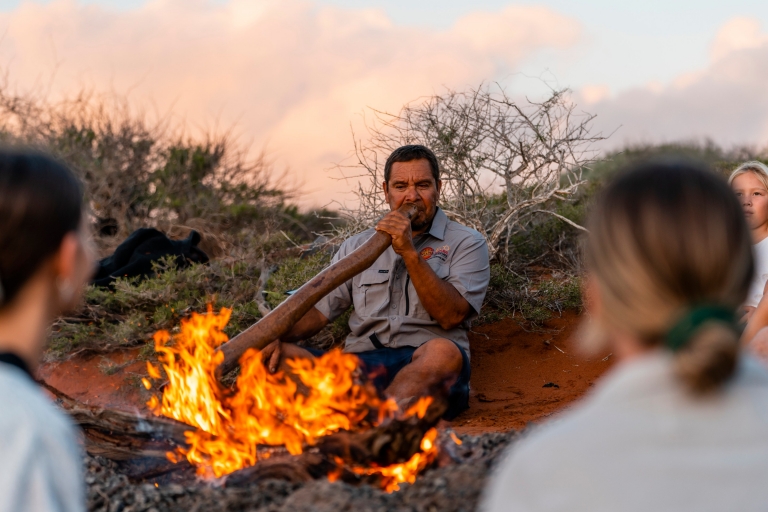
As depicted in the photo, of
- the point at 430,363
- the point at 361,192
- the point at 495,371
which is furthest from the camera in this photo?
the point at 361,192

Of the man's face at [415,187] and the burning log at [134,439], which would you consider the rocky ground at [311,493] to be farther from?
the man's face at [415,187]

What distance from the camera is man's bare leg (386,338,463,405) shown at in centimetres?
432

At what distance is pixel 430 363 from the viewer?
4.44 meters

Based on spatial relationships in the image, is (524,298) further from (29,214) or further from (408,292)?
(29,214)

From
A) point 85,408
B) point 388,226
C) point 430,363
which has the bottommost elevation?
point 430,363

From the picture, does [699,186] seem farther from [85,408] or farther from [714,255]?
[85,408]

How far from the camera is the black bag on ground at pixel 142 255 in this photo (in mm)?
7809

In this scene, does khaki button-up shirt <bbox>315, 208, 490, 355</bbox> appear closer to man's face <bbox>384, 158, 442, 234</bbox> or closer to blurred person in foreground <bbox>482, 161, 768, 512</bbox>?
man's face <bbox>384, 158, 442, 234</bbox>

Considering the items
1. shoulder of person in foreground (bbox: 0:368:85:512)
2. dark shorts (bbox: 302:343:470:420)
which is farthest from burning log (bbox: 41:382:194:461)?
shoulder of person in foreground (bbox: 0:368:85:512)

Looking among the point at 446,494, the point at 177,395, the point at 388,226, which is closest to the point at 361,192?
the point at 388,226

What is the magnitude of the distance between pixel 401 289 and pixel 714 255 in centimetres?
365

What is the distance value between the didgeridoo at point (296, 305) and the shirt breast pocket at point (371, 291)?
550mm

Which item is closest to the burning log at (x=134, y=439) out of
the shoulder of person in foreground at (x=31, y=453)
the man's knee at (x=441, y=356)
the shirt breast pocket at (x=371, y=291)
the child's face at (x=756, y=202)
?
the man's knee at (x=441, y=356)

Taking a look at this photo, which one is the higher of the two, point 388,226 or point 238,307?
point 388,226
